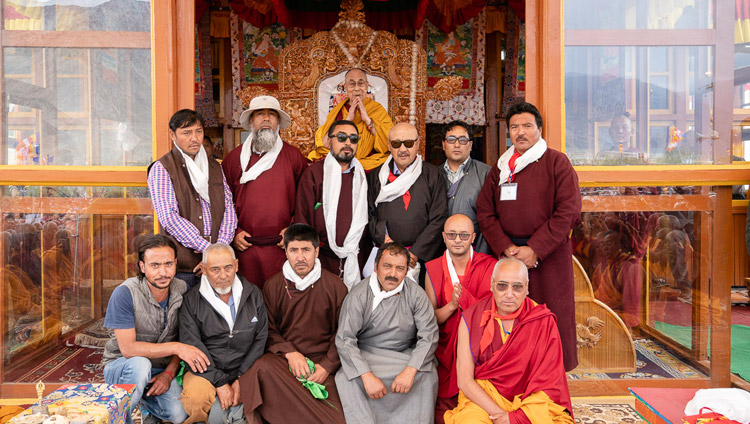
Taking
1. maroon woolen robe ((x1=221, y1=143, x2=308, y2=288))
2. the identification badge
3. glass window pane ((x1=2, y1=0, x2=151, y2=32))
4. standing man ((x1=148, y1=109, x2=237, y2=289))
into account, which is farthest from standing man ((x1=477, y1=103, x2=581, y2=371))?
glass window pane ((x1=2, y1=0, x2=151, y2=32))

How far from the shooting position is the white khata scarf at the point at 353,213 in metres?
3.74

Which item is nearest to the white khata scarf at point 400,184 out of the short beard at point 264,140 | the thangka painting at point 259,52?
the short beard at point 264,140

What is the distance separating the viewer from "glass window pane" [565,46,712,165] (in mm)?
3939

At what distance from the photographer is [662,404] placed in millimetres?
2893

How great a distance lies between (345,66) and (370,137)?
1.36m

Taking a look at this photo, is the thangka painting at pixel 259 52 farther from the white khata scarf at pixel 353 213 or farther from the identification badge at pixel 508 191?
the identification badge at pixel 508 191

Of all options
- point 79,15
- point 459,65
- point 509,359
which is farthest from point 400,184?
point 459,65

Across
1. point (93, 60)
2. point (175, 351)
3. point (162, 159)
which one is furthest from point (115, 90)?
point (175, 351)

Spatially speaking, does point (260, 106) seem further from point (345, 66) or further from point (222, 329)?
point (345, 66)

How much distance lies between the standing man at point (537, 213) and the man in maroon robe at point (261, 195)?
4.56 ft

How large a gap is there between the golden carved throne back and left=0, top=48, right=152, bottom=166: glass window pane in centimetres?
211

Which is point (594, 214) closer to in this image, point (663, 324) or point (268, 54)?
point (663, 324)

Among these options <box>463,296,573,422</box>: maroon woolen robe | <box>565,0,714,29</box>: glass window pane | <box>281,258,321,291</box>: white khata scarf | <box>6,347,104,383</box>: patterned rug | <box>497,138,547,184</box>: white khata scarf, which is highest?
<box>565,0,714,29</box>: glass window pane

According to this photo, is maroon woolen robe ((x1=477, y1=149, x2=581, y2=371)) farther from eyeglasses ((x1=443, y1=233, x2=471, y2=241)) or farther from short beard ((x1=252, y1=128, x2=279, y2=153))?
short beard ((x1=252, y1=128, x2=279, y2=153))
